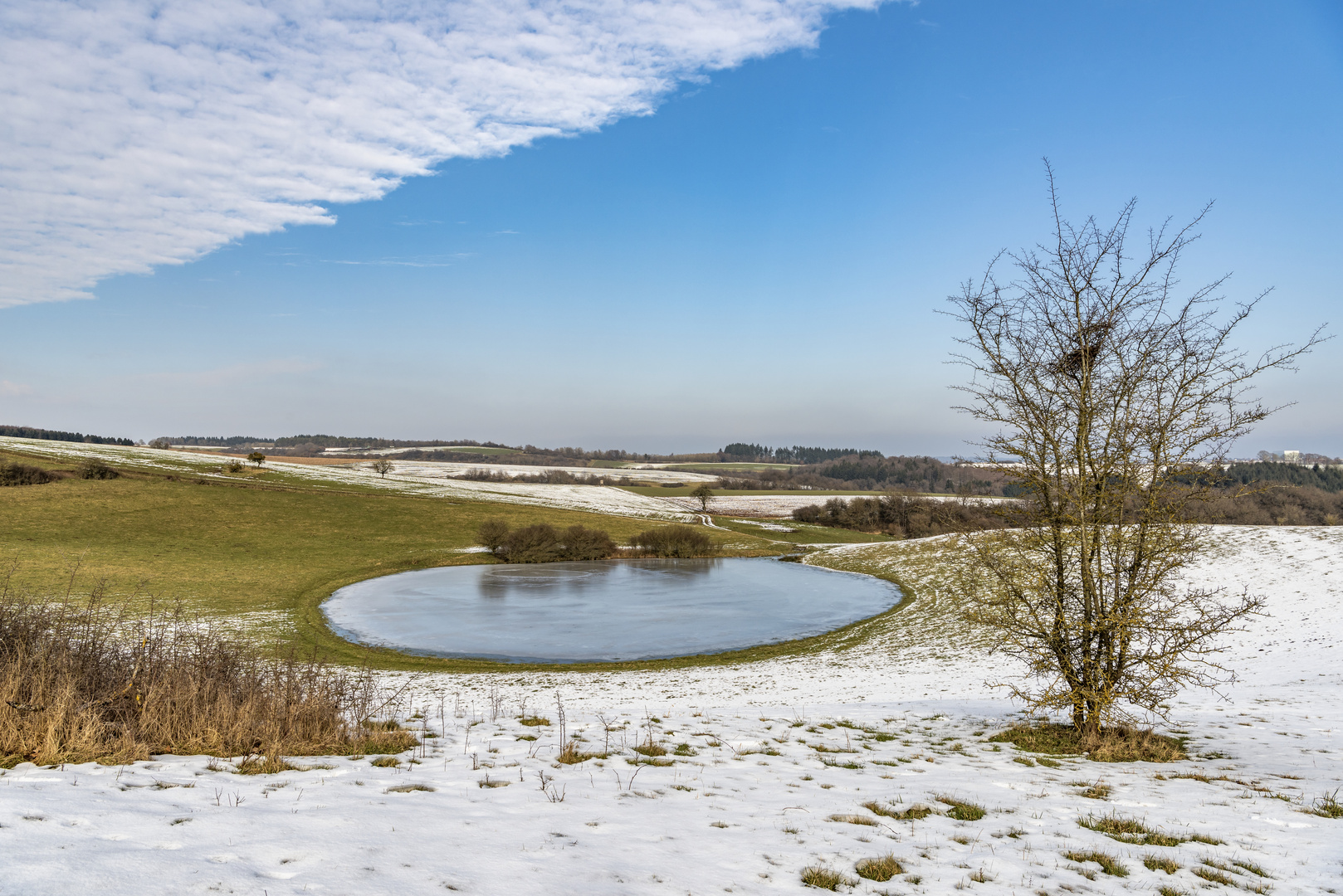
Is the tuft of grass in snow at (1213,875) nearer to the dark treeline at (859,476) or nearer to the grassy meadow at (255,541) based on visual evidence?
the grassy meadow at (255,541)

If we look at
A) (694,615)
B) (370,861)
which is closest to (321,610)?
(694,615)

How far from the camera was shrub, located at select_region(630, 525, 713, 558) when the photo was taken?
5238 cm

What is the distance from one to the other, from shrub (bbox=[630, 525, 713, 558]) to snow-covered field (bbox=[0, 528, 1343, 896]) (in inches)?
1612

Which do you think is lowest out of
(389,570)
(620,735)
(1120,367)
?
(389,570)

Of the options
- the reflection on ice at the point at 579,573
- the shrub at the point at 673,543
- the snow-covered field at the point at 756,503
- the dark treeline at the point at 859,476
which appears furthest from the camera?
the dark treeline at the point at 859,476

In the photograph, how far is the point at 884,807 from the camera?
21.0ft

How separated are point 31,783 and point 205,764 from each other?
4.39 ft

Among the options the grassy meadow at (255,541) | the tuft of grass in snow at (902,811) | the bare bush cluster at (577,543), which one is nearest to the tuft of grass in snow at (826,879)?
the tuft of grass in snow at (902,811)

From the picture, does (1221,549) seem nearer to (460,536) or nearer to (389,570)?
(389,570)

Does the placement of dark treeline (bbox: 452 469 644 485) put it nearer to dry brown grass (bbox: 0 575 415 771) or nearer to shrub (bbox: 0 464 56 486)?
shrub (bbox: 0 464 56 486)

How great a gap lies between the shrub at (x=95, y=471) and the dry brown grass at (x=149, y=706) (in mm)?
55298

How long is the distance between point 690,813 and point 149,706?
6081 millimetres

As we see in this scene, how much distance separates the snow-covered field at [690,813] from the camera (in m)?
4.43

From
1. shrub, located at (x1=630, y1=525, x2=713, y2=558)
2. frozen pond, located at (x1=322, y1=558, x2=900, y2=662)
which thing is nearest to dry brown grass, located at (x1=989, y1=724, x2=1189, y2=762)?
frozen pond, located at (x1=322, y1=558, x2=900, y2=662)
